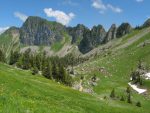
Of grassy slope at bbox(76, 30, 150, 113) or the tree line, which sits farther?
grassy slope at bbox(76, 30, 150, 113)

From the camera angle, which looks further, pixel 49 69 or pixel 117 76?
pixel 117 76

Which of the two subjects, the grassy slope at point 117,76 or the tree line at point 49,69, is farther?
the grassy slope at point 117,76

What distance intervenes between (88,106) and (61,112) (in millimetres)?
21258

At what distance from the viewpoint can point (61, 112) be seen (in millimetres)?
25984

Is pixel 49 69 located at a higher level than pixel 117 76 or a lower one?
lower

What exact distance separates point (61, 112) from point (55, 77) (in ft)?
338

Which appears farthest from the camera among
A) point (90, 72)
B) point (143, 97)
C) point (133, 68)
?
point (133, 68)

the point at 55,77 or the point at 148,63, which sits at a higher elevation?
the point at 148,63

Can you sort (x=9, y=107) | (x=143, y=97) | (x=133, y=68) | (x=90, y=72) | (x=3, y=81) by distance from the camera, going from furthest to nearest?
(x=133, y=68) < (x=90, y=72) < (x=143, y=97) < (x=3, y=81) < (x=9, y=107)

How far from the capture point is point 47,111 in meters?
22.8

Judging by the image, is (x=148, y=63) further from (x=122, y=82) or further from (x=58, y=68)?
(x=58, y=68)

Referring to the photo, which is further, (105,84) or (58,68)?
(105,84)

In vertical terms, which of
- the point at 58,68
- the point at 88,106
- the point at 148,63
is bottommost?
the point at 88,106

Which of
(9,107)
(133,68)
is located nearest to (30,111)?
(9,107)
